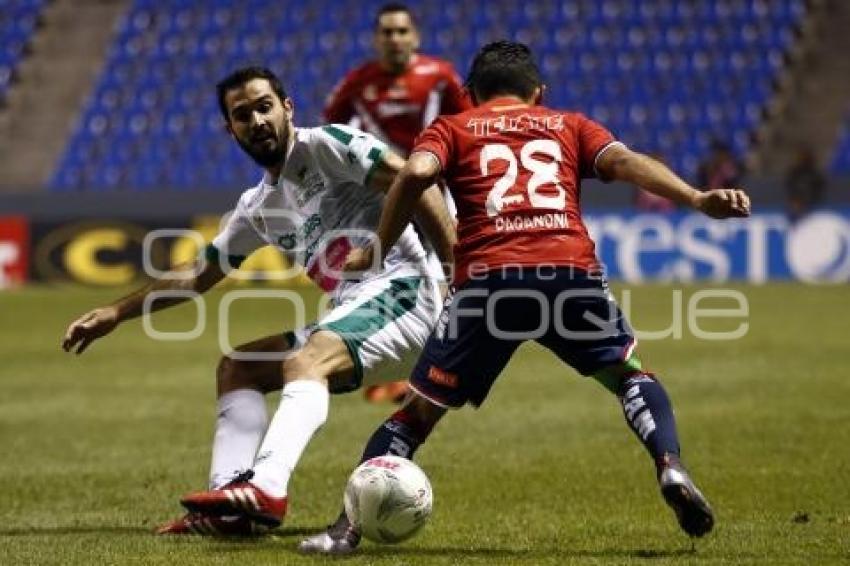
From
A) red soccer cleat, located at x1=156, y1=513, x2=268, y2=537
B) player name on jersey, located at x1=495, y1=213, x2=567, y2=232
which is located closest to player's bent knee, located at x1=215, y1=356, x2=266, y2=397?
red soccer cleat, located at x1=156, y1=513, x2=268, y2=537

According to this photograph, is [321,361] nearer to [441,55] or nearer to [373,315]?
[373,315]

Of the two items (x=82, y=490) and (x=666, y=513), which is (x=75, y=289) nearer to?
(x=82, y=490)

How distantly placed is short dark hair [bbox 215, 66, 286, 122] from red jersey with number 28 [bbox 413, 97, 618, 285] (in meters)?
0.95

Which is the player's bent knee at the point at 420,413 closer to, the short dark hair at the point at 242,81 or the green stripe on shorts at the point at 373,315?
the green stripe on shorts at the point at 373,315

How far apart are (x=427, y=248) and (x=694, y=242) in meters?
16.7

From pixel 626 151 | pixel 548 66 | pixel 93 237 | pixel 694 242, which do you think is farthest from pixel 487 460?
pixel 548 66

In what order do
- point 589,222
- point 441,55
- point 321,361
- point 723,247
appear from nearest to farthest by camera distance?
point 321,361
point 723,247
point 589,222
point 441,55

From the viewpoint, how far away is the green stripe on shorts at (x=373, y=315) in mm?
6738

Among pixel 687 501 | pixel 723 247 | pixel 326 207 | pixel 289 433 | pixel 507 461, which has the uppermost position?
pixel 326 207

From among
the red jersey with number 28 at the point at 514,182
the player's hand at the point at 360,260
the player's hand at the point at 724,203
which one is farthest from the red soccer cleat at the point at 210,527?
the player's hand at the point at 724,203

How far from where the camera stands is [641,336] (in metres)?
16.7

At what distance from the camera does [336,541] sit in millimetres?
6363

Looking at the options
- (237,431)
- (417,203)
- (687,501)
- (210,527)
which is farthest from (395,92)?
(687,501)

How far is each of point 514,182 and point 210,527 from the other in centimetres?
195
